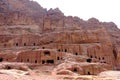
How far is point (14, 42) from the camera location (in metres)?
81.8

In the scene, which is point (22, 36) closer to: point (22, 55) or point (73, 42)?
point (73, 42)

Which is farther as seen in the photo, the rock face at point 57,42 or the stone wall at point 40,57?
the stone wall at point 40,57

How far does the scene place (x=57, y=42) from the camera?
262 ft

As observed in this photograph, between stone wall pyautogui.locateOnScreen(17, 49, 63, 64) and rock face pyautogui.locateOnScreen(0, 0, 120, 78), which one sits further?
stone wall pyautogui.locateOnScreen(17, 49, 63, 64)

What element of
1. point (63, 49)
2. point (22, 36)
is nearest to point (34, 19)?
point (22, 36)

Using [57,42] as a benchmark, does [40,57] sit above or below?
below

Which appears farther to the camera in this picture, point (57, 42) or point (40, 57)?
point (57, 42)

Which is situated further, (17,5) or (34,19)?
(17,5)

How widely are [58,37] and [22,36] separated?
44.7ft

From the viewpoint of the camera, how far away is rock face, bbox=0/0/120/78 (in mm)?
56391

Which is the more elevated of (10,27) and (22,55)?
(10,27)

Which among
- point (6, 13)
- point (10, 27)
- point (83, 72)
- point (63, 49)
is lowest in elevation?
point (83, 72)

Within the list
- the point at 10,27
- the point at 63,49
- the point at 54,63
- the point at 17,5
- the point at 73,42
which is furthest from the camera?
the point at 17,5

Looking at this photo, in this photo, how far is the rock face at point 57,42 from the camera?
56.4 meters
